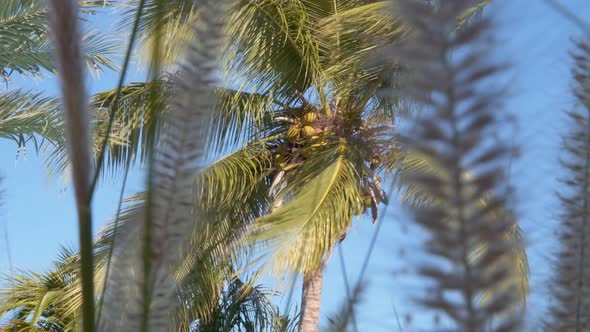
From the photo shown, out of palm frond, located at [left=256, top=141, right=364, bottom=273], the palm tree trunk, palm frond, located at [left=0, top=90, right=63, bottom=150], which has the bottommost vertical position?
the palm tree trunk

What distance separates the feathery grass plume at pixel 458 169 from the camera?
5.5 inches

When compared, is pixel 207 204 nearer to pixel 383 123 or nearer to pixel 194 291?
pixel 194 291

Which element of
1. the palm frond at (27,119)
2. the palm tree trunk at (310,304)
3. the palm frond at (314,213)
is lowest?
the palm tree trunk at (310,304)

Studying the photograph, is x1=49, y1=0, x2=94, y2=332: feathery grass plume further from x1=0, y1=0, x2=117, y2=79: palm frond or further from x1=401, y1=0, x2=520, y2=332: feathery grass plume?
x1=0, y1=0, x2=117, y2=79: palm frond

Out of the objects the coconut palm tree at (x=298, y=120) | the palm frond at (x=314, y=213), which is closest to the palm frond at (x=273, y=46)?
the coconut palm tree at (x=298, y=120)

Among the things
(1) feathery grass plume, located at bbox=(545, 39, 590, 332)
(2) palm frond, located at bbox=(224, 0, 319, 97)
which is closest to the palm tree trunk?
(2) palm frond, located at bbox=(224, 0, 319, 97)

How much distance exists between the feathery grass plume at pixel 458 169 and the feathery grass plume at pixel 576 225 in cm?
13

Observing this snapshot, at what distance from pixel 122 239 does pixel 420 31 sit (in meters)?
0.23

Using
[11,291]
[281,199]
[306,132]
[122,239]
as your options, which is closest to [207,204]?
[281,199]

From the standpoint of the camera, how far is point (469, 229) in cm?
14

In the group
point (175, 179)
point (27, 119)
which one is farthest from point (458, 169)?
point (27, 119)

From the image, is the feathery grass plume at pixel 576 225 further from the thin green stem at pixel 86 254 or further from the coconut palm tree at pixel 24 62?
the coconut palm tree at pixel 24 62

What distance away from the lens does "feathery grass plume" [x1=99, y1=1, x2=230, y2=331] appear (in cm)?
21

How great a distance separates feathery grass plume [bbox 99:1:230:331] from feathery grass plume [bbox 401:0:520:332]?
0.08 metres
